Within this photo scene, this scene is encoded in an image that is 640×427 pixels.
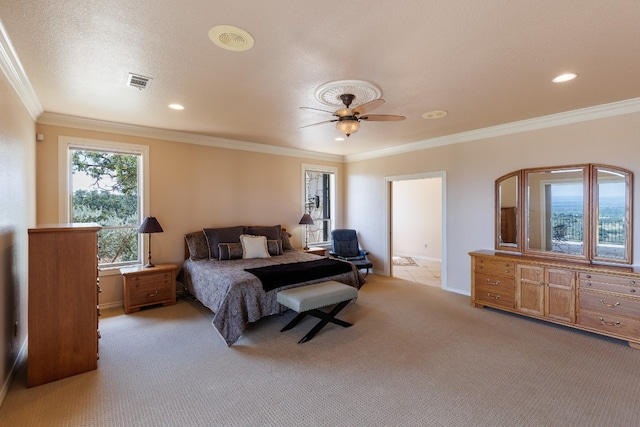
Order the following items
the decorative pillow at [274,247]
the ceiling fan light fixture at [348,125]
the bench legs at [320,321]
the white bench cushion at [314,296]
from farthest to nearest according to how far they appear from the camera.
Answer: the decorative pillow at [274,247]
the bench legs at [320,321]
the white bench cushion at [314,296]
the ceiling fan light fixture at [348,125]

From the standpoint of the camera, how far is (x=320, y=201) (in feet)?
21.9

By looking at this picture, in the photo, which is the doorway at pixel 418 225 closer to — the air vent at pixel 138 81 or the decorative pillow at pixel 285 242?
the decorative pillow at pixel 285 242

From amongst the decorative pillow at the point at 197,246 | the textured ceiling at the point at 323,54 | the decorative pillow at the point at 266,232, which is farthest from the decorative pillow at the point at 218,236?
the textured ceiling at the point at 323,54

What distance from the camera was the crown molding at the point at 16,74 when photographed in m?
2.11

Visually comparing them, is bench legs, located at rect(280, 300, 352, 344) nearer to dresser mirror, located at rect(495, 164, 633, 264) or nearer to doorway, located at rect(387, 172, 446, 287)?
dresser mirror, located at rect(495, 164, 633, 264)

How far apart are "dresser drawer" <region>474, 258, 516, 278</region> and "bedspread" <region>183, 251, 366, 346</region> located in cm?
171

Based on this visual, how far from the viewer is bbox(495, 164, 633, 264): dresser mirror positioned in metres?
3.38

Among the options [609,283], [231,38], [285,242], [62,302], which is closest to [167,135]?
[285,242]

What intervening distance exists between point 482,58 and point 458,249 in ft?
10.8

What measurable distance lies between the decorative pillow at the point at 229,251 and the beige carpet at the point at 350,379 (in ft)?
3.49

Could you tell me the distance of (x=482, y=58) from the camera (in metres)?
2.31

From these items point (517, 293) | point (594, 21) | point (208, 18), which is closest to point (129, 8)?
point (208, 18)

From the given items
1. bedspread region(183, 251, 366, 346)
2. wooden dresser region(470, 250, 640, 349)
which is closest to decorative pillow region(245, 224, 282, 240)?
bedspread region(183, 251, 366, 346)

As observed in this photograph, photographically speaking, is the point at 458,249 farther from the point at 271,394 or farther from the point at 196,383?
the point at 196,383
